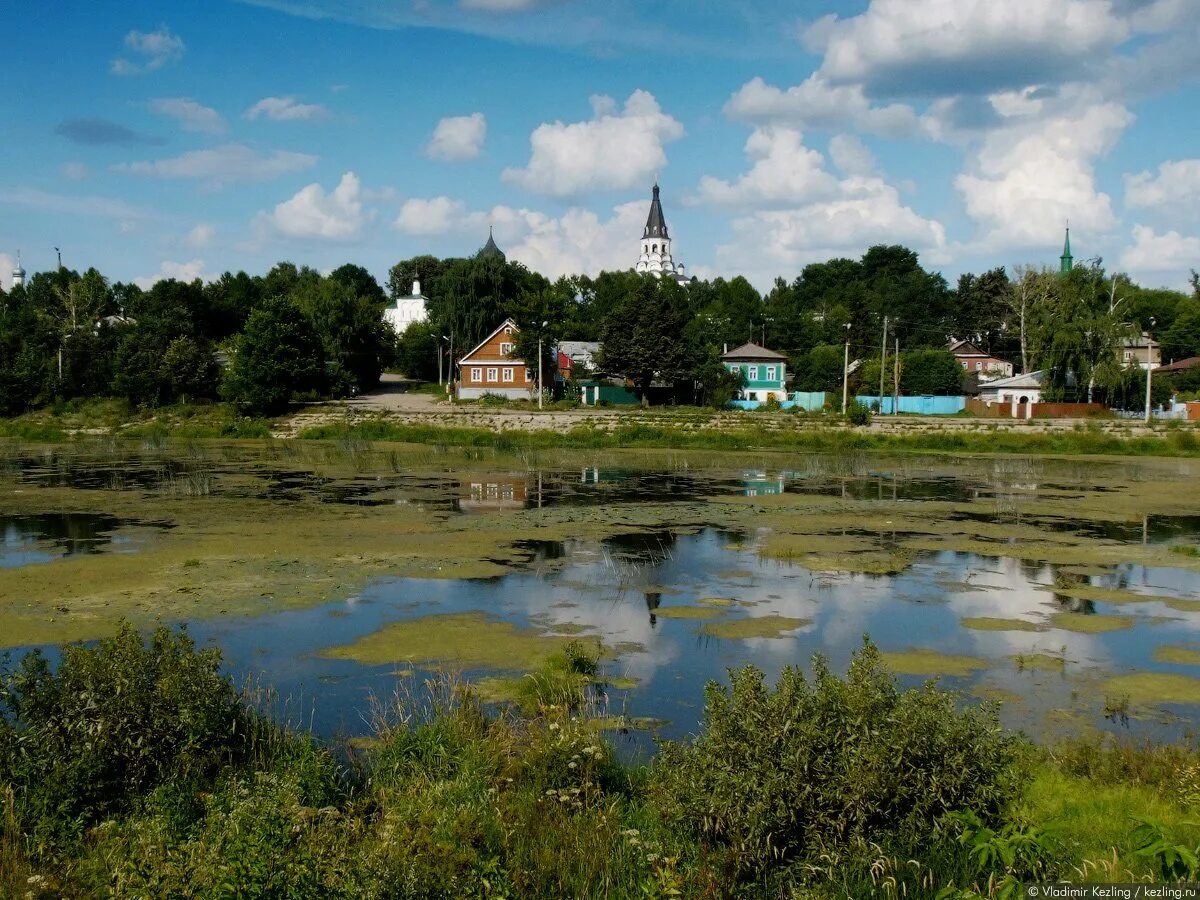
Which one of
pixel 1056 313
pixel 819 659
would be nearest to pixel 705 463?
pixel 819 659

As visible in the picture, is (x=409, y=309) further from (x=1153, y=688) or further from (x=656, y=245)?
(x=1153, y=688)

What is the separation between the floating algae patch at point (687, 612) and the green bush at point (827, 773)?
6.46 m

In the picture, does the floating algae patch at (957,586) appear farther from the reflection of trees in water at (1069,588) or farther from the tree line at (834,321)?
→ the tree line at (834,321)

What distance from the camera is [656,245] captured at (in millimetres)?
133250

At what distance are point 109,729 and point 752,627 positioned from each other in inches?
298

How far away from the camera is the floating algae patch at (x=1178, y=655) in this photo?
35.6ft

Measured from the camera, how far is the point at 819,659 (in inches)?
270

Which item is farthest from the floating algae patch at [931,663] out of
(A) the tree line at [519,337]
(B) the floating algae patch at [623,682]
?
(A) the tree line at [519,337]

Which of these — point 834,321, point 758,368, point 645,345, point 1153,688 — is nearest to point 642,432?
point 645,345

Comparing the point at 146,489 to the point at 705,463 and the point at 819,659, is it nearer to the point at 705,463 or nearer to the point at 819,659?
the point at 705,463

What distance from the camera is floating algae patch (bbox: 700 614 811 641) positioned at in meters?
11.8

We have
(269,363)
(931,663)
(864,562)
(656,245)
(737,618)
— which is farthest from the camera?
(656,245)

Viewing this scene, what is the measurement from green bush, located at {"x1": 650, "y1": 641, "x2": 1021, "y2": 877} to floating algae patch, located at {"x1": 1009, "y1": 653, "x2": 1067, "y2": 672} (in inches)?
186

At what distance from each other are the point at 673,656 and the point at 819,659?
4.14 m
